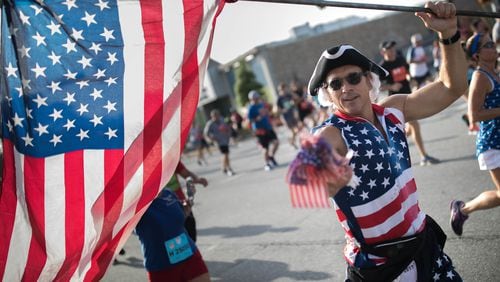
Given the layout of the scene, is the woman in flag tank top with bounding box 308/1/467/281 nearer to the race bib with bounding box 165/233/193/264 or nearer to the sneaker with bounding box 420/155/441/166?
the race bib with bounding box 165/233/193/264

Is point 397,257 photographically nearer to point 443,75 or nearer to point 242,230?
point 443,75

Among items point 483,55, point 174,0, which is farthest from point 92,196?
point 483,55

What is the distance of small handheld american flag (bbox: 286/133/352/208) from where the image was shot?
1.87m

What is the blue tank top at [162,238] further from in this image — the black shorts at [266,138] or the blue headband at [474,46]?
the black shorts at [266,138]

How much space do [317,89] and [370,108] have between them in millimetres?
297

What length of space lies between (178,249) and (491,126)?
8.91 ft

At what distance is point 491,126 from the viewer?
390cm

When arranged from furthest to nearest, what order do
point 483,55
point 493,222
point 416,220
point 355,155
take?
point 493,222 → point 483,55 → point 416,220 → point 355,155

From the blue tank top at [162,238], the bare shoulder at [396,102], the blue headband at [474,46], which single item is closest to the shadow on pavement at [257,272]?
the blue tank top at [162,238]

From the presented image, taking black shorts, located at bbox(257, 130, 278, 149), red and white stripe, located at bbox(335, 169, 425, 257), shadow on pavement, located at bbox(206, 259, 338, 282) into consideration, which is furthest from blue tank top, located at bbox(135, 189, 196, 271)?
black shorts, located at bbox(257, 130, 278, 149)

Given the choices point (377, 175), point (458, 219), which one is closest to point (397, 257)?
point (377, 175)

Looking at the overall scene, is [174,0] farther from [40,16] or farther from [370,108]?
[370,108]

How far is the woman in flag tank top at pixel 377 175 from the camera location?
2.26 meters

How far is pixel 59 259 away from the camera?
246cm
